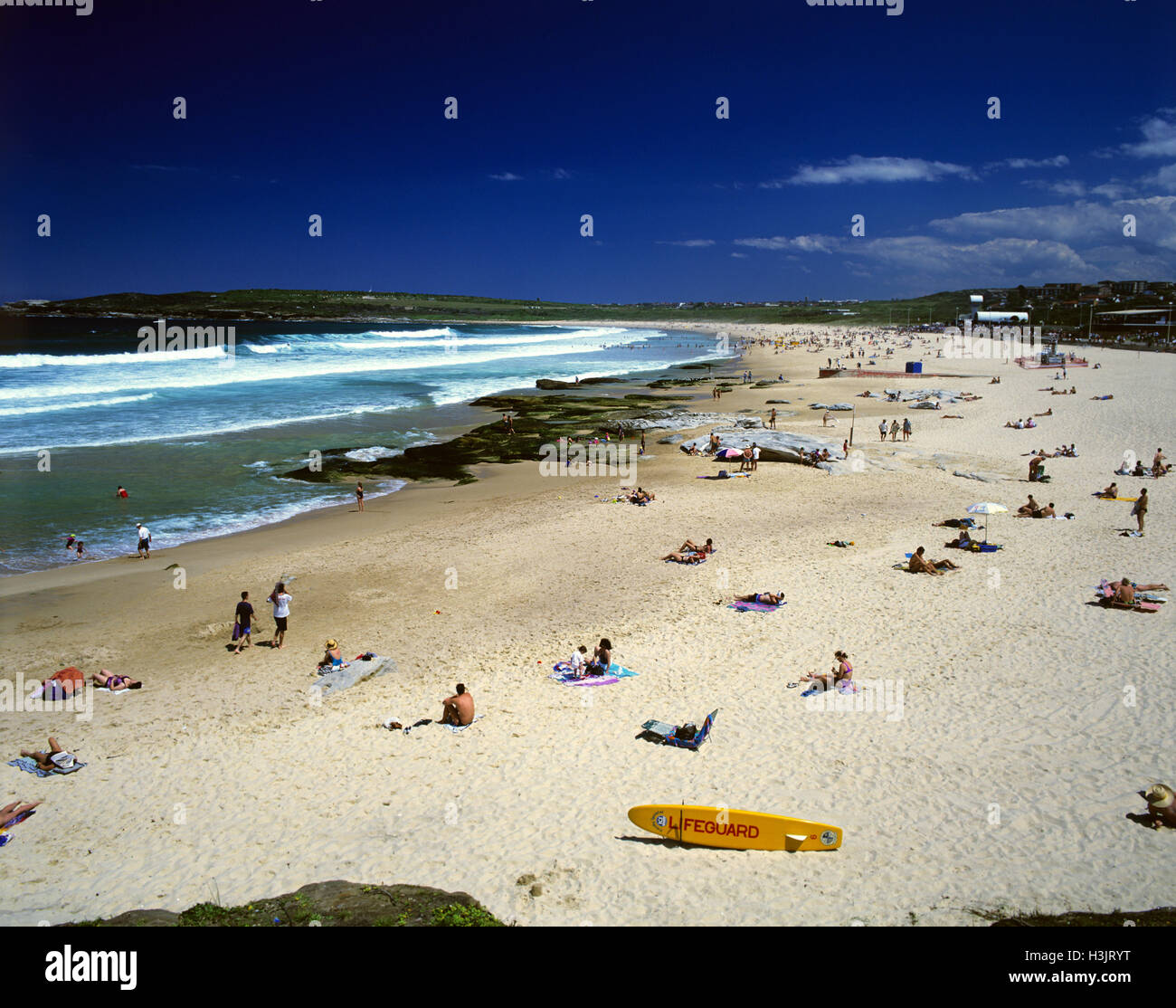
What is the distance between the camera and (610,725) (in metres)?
9.95

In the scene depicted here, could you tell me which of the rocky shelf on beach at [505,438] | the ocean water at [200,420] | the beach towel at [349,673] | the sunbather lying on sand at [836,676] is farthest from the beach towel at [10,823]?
the rocky shelf on beach at [505,438]

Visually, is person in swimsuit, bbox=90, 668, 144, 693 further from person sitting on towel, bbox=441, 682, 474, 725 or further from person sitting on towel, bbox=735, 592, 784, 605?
person sitting on towel, bbox=735, 592, 784, 605

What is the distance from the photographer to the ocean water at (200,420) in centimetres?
2070

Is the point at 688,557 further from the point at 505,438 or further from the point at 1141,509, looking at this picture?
the point at 505,438

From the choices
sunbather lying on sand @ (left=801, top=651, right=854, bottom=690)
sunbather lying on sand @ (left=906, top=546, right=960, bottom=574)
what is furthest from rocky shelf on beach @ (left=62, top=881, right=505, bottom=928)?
sunbather lying on sand @ (left=906, top=546, right=960, bottom=574)

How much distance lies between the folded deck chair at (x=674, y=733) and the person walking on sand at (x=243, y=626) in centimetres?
757

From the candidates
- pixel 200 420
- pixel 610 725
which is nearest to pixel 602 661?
pixel 610 725

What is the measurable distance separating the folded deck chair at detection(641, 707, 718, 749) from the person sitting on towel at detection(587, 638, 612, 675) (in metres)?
1.69

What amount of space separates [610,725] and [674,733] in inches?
39.7

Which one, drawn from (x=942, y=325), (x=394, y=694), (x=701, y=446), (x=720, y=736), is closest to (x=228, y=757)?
(x=394, y=694)

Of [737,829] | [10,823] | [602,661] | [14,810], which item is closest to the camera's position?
[737,829]

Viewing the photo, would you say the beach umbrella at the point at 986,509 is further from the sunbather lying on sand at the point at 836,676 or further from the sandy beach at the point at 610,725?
the sunbather lying on sand at the point at 836,676

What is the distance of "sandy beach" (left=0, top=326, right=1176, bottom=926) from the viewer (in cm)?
696

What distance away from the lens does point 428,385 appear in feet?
176
